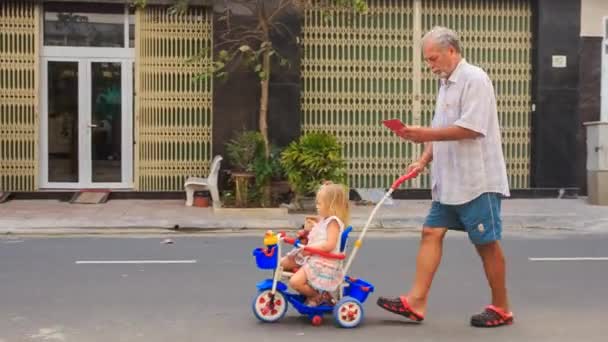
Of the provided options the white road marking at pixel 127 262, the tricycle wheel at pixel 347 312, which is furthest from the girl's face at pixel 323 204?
the white road marking at pixel 127 262

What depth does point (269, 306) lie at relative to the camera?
6047 mm

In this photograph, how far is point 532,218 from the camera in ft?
43.2

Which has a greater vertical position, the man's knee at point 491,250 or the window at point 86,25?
the window at point 86,25

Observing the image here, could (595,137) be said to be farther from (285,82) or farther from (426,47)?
(426,47)

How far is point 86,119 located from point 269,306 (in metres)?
10.1

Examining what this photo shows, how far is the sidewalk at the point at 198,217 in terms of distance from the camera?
39.7ft

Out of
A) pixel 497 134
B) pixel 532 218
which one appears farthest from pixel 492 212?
pixel 532 218

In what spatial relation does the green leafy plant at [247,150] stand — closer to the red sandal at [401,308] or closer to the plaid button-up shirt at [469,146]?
the red sandal at [401,308]

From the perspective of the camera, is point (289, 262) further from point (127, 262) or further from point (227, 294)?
point (127, 262)

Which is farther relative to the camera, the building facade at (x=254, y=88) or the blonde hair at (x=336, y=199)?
the building facade at (x=254, y=88)

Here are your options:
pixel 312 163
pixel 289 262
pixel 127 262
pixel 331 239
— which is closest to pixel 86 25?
pixel 312 163

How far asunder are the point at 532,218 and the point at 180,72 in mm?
6396

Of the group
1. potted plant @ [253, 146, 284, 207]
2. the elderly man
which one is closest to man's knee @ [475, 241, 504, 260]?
the elderly man

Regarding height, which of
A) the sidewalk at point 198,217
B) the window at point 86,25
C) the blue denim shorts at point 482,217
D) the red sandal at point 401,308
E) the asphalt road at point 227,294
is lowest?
the asphalt road at point 227,294
